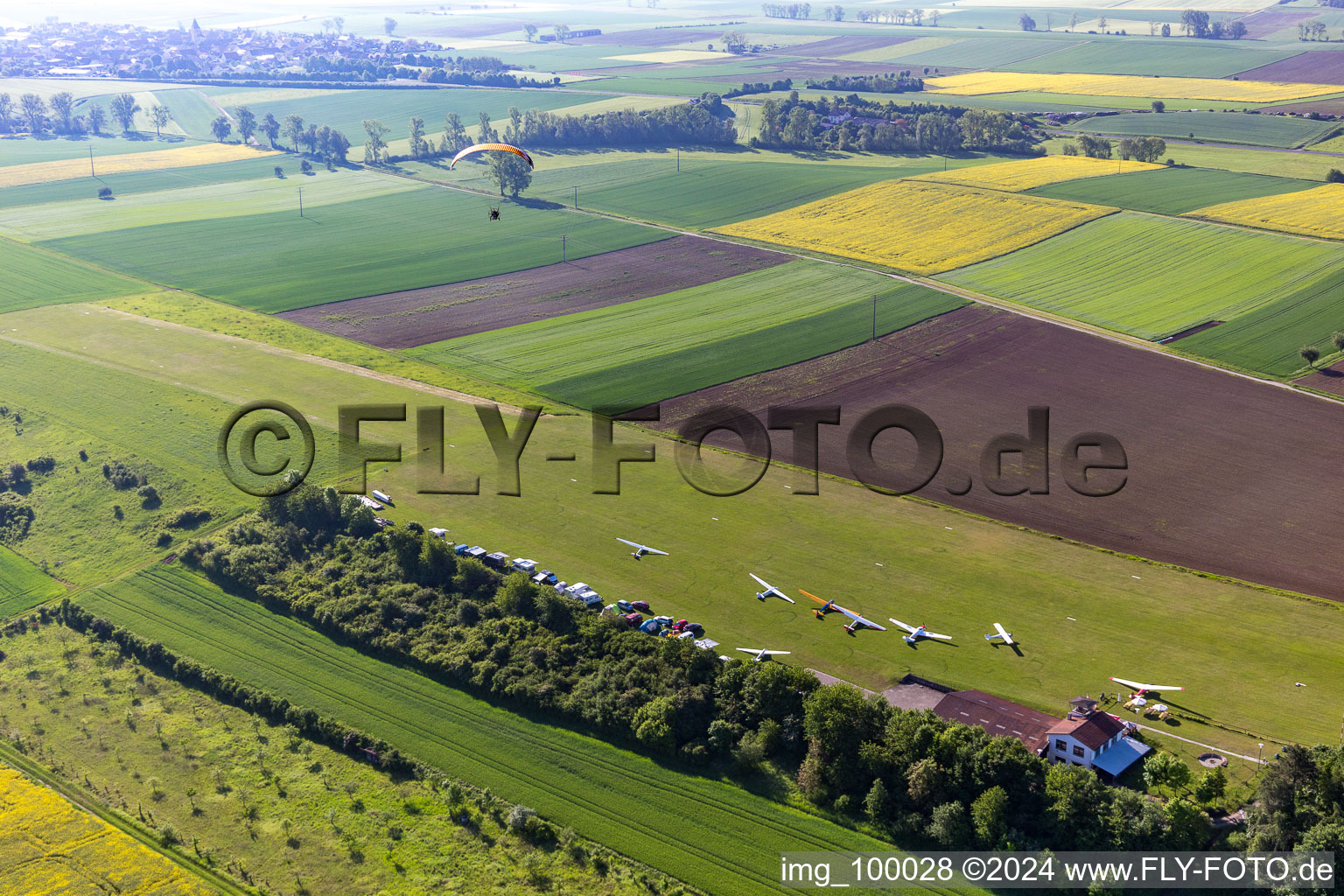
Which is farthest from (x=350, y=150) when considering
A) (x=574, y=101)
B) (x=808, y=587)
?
(x=808, y=587)

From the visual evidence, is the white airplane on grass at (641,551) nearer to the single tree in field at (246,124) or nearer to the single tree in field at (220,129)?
the single tree in field at (246,124)

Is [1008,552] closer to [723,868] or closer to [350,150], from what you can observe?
[723,868]

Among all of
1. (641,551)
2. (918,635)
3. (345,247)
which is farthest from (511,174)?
(918,635)

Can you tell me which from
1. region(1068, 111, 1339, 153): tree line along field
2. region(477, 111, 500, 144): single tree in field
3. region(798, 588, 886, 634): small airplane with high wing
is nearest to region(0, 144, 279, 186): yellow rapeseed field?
region(477, 111, 500, 144): single tree in field

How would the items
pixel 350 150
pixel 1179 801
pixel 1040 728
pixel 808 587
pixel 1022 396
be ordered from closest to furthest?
pixel 1179 801, pixel 1040 728, pixel 808 587, pixel 1022 396, pixel 350 150

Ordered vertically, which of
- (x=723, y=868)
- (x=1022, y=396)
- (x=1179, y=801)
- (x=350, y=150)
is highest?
(x=350, y=150)

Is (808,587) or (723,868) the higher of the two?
(808,587)
